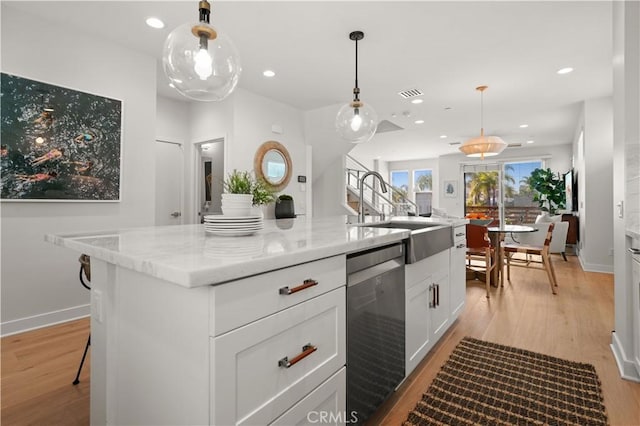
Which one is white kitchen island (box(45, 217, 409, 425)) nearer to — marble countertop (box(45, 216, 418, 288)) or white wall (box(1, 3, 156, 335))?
marble countertop (box(45, 216, 418, 288))

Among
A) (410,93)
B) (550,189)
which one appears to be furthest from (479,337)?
(550,189)

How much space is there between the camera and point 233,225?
1401mm

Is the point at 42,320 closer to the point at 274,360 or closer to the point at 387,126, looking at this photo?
the point at 274,360

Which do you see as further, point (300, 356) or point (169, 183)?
point (169, 183)

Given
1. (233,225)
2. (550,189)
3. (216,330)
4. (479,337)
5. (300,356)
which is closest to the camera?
(216,330)

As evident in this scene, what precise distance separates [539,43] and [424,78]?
1263 mm

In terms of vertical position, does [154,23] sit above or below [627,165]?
above

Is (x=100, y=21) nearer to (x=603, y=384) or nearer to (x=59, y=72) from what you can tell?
(x=59, y=72)

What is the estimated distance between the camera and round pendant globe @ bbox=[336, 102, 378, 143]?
2.88 metres

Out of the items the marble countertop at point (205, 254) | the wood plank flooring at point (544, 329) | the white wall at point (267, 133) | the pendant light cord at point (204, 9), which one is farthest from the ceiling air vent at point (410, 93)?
the marble countertop at point (205, 254)

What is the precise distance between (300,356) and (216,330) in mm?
357

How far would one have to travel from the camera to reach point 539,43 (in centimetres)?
321

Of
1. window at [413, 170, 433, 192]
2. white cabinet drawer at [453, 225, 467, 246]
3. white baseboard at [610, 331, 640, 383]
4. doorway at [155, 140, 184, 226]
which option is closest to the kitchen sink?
white cabinet drawer at [453, 225, 467, 246]

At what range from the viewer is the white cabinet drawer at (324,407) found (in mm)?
1016
